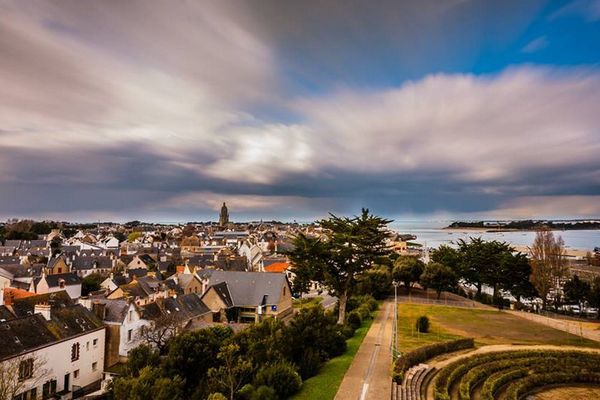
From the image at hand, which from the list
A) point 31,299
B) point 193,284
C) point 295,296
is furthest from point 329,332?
point 295,296

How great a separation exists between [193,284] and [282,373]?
4155 cm

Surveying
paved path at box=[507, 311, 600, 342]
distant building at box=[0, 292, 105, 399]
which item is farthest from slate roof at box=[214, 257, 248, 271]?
paved path at box=[507, 311, 600, 342]

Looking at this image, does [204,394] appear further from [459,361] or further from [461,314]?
[461,314]

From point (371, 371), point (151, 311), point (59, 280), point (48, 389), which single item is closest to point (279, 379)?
point (371, 371)

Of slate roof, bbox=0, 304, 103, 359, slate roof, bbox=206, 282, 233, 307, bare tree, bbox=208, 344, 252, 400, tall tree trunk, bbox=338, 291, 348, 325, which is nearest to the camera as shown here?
bare tree, bbox=208, 344, 252, 400

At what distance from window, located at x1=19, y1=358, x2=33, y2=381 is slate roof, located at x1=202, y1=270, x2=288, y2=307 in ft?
87.7

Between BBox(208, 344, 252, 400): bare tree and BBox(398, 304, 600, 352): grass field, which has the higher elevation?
BBox(208, 344, 252, 400): bare tree

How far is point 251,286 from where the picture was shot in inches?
2074

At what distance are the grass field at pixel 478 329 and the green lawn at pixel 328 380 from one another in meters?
4.41

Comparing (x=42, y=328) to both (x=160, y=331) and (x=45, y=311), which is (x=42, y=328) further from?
(x=160, y=331)

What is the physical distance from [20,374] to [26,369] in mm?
869

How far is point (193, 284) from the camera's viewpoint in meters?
59.7

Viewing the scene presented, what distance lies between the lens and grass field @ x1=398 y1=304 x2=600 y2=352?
3406 centimetres

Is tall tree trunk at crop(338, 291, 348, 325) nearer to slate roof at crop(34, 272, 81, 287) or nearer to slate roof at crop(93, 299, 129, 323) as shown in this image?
slate roof at crop(93, 299, 129, 323)
